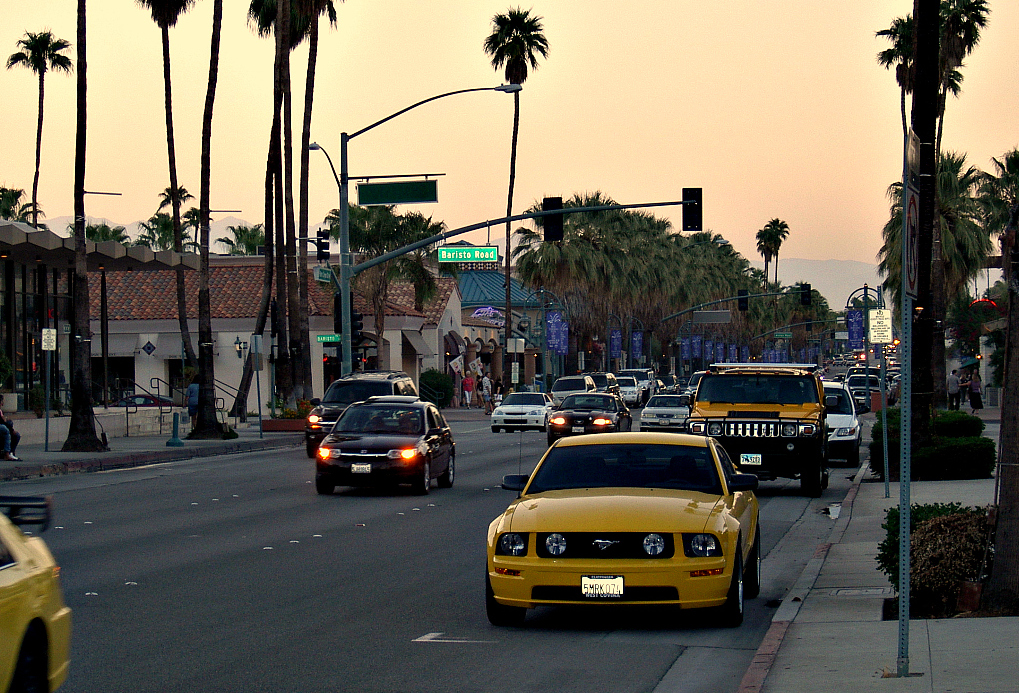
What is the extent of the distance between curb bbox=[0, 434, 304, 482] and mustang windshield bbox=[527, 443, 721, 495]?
17.7 m

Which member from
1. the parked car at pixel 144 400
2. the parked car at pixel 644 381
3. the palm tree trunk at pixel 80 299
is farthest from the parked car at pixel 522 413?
the parked car at pixel 644 381

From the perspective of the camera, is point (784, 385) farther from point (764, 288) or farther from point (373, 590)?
point (764, 288)

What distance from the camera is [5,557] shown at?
576 cm

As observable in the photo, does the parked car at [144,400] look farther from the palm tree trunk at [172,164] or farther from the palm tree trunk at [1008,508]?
the palm tree trunk at [1008,508]

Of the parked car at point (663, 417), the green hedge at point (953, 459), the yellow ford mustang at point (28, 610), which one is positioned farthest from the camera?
the parked car at point (663, 417)

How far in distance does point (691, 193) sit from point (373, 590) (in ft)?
84.3

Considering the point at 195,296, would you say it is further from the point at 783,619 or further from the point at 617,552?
the point at 617,552

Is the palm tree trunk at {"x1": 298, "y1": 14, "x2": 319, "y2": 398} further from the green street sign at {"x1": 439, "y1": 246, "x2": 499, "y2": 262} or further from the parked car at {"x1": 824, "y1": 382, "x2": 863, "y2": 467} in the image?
the parked car at {"x1": 824, "y1": 382, "x2": 863, "y2": 467}

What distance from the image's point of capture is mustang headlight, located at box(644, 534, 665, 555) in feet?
31.2

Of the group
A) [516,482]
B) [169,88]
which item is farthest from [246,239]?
[516,482]

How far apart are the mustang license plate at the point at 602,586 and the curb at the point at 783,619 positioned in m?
1.07

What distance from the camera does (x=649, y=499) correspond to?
10.1m

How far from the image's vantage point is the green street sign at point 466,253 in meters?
A: 50.4

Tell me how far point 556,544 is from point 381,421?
13760mm
